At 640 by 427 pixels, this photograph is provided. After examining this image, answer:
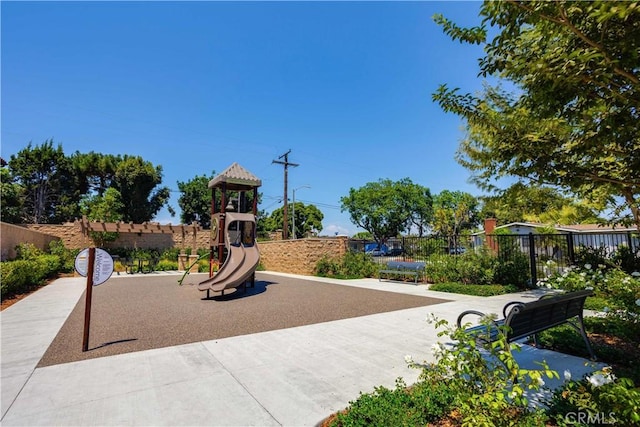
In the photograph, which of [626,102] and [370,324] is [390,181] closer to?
[370,324]

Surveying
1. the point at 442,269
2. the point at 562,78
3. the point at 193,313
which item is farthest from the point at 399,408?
the point at 442,269

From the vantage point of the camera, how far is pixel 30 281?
10.7m

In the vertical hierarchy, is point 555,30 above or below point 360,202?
below

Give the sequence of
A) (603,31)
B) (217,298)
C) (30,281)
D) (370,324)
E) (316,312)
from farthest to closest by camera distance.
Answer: (30,281), (217,298), (316,312), (370,324), (603,31)

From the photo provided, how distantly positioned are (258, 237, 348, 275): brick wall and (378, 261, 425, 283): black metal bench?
10.2 feet

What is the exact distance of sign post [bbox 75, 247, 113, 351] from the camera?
450 cm

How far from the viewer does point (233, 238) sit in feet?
34.1

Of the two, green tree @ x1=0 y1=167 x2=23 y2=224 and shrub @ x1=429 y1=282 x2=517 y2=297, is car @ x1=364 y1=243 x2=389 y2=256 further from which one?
green tree @ x1=0 y1=167 x2=23 y2=224

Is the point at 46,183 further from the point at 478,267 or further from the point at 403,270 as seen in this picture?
the point at 478,267

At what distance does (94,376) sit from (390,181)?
4114cm

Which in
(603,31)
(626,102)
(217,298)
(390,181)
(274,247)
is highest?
(390,181)

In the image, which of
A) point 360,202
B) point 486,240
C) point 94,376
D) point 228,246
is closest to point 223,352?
point 94,376

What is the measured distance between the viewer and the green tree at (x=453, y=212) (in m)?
34.5

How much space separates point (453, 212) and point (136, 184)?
35995mm
